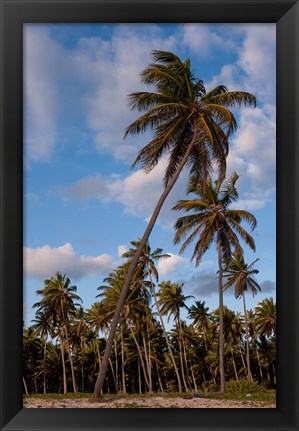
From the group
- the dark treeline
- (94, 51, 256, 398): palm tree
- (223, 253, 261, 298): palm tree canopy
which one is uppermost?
(94, 51, 256, 398): palm tree

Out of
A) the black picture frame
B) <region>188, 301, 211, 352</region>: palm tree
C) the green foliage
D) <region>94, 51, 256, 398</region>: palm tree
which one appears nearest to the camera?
the black picture frame

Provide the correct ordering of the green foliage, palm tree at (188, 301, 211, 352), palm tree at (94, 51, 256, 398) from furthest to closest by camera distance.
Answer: palm tree at (188, 301, 211, 352), the green foliage, palm tree at (94, 51, 256, 398)

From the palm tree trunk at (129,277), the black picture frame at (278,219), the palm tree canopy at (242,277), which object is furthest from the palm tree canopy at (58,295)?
the black picture frame at (278,219)

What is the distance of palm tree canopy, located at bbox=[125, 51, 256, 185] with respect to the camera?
1063cm

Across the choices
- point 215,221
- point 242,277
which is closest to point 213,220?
point 215,221

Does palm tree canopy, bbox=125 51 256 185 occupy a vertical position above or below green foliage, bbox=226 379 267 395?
above

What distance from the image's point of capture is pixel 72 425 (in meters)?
3.23

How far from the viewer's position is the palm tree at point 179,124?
1062 cm

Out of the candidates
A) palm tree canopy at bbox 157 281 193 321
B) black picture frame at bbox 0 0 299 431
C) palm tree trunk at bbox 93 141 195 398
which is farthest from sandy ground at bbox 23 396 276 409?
palm tree canopy at bbox 157 281 193 321

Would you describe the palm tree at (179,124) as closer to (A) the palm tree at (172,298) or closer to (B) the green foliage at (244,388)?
(B) the green foliage at (244,388)

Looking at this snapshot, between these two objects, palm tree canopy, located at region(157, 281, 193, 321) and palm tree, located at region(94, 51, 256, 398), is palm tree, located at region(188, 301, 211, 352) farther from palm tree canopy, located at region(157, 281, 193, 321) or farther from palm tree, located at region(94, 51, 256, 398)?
palm tree, located at region(94, 51, 256, 398)

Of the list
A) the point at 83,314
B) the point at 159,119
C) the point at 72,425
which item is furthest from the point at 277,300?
the point at 83,314

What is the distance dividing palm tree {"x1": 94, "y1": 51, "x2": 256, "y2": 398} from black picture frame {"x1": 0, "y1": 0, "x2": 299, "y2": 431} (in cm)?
689
